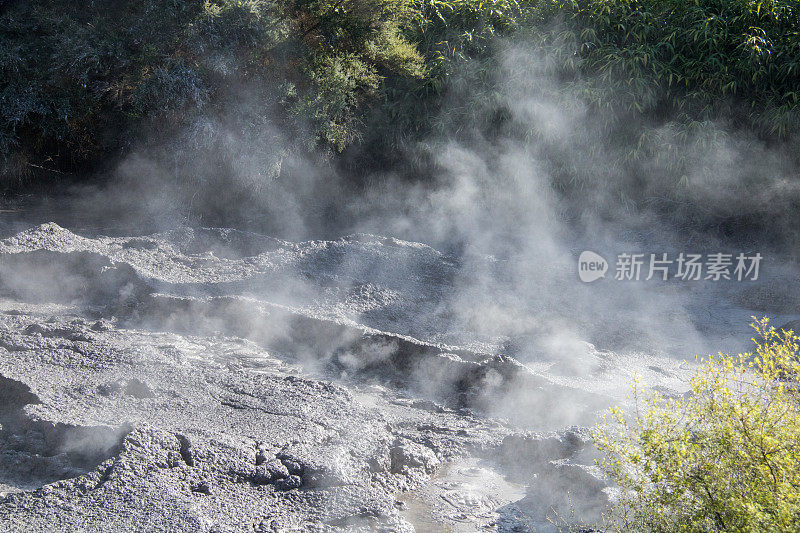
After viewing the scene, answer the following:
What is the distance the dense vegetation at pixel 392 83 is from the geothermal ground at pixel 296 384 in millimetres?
1649

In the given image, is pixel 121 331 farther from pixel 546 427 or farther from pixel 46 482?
pixel 546 427

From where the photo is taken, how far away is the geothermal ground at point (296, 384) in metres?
3.25

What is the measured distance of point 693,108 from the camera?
862 centimetres

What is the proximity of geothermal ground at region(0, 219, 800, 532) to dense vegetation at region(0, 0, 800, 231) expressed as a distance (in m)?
1.65

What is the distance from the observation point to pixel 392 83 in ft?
31.0

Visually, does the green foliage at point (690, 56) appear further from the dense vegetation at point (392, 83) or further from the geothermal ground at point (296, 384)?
the geothermal ground at point (296, 384)
